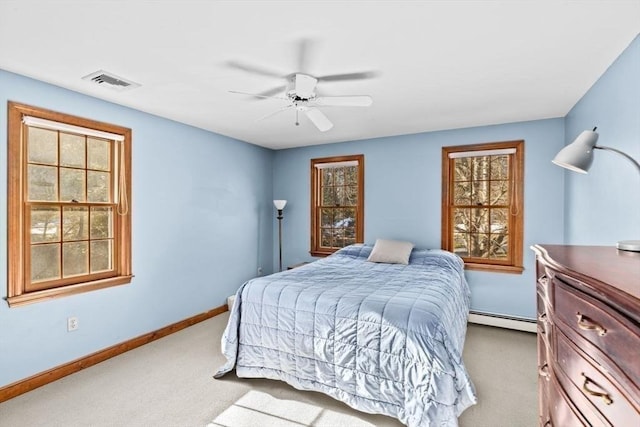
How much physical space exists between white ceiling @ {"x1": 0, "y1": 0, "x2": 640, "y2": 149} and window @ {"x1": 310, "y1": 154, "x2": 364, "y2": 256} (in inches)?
68.9

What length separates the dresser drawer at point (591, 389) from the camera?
0.83 metres

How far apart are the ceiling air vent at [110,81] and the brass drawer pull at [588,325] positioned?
123 inches

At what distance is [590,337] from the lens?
3.20 ft

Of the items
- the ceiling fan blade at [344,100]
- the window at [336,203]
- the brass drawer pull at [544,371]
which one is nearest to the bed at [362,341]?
the brass drawer pull at [544,371]

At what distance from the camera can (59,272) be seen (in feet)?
9.46

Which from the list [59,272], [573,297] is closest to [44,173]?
[59,272]

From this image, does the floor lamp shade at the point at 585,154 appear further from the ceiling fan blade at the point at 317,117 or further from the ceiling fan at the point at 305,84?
the ceiling fan blade at the point at 317,117

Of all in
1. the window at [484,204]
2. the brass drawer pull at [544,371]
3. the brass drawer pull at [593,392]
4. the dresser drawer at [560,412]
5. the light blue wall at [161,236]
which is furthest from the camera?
the window at [484,204]

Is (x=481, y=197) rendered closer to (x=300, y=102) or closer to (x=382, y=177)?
(x=382, y=177)

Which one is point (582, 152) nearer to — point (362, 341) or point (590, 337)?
point (590, 337)

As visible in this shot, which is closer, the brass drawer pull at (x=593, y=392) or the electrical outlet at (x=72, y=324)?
the brass drawer pull at (x=593, y=392)

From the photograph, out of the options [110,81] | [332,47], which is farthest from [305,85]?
[110,81]

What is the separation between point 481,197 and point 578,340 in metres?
3.36

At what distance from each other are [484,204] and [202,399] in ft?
12.0
